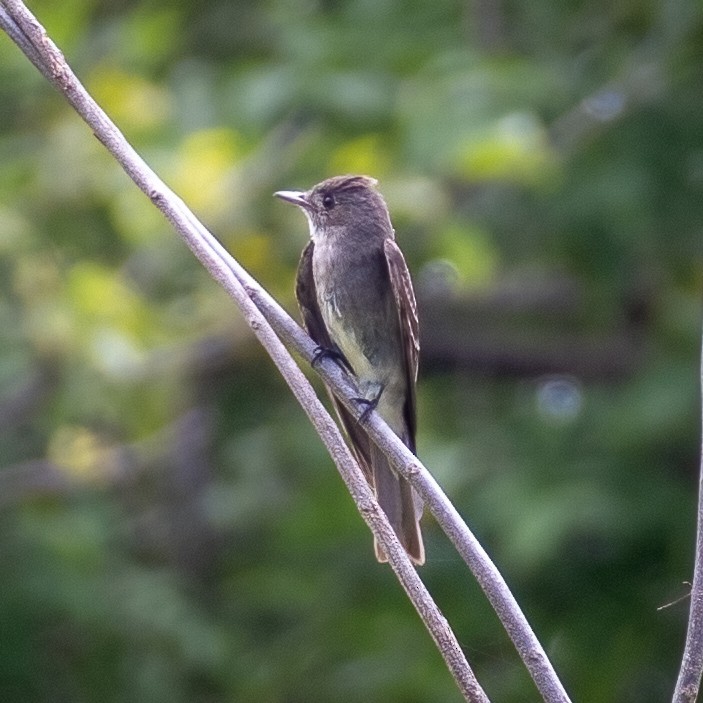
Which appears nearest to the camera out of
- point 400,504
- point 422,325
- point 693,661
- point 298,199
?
point 693,661

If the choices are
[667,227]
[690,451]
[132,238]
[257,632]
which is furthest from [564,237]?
[257,632]

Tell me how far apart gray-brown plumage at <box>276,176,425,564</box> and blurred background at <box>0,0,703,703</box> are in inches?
52.2

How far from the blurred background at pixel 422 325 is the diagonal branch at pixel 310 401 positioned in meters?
2.86

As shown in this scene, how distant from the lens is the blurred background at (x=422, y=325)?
6227mm

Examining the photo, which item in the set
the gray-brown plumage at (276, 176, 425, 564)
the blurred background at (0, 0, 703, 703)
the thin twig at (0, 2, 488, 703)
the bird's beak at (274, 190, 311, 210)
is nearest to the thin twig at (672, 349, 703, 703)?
the thin twig at (0, 2, 488, 703)

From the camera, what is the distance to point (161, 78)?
7738 millimetres

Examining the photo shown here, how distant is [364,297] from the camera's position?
455 centimetres

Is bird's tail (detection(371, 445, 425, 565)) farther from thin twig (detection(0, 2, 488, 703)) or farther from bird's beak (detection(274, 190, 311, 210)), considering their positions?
thin twig (detection(0, 2, 488, 703))

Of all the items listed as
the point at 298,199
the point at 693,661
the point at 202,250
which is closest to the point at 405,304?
the point at 298,199

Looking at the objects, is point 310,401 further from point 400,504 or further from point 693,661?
point 400,504

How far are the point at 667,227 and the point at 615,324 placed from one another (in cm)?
98

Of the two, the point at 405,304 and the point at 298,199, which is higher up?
the point at 298,199

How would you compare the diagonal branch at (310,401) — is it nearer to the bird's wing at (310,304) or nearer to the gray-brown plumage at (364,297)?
the gray-brown plumage at (364,297)

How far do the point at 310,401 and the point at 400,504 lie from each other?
151 centimetres
